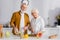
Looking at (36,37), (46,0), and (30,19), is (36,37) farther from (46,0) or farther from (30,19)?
(46,0)

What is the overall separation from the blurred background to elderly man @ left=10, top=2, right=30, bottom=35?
0.40 meters

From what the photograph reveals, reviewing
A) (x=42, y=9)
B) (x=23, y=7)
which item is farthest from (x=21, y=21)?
(x=42, y=9)

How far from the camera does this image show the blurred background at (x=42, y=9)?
1.68 m

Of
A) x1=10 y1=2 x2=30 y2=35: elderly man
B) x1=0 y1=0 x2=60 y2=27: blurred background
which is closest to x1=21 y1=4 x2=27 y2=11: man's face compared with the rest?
x1=10 y1=2 x2=30 y2=35: elderly man

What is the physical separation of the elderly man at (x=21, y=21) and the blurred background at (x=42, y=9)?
40 centimetres

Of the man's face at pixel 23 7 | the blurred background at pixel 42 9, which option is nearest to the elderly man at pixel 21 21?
the man's face at pixel 23 7

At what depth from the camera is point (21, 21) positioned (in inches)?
48.1

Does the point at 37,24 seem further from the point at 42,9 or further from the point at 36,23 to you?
the point at 42,9

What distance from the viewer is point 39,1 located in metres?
1.78

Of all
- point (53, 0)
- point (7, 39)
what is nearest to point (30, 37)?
point (7, 39)

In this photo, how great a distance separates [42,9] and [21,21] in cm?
59

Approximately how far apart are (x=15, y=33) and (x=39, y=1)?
2.12 feet

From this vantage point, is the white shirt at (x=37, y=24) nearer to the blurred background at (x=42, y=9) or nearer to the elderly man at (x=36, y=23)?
the elderly man at (x=36, y=23)

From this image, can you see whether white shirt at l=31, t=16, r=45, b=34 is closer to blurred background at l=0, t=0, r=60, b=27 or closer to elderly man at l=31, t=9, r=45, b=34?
elderly man at l=31, t=9, r=45, b=34
